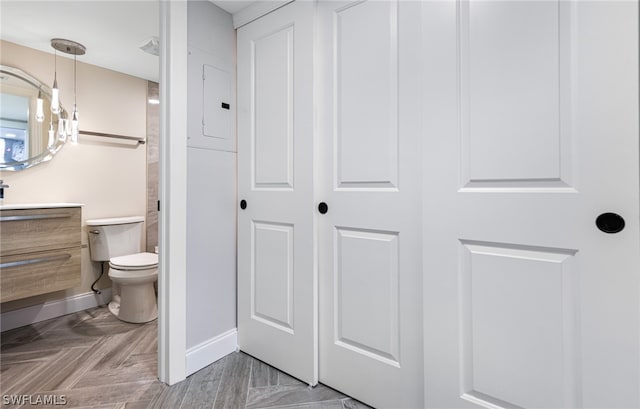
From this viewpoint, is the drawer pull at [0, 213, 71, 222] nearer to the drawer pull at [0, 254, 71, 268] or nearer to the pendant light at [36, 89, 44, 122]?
the drawer pull at [0, 254, 71, 268]

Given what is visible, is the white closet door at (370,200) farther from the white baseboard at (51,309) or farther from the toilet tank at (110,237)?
the white baseboard at (51,309)

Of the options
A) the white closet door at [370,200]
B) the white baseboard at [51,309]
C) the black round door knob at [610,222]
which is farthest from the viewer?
the white baseboard at [51,309]

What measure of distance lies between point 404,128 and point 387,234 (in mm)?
448

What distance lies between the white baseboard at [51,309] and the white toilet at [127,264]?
0.39 ft

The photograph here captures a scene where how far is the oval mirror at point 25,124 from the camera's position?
229cm

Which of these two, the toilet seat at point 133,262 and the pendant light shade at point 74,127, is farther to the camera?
the pendant light shade at point 74,127

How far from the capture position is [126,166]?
2.89 metres

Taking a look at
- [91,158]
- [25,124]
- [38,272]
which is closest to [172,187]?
[38,272]

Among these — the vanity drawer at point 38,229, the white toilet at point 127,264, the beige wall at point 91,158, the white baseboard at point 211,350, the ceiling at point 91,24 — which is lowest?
the white baseboard at point 211,350

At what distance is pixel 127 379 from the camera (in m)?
1.63

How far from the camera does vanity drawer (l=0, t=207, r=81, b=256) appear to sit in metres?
1.96

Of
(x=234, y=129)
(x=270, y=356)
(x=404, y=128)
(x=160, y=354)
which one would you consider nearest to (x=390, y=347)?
(x=270, y=356)

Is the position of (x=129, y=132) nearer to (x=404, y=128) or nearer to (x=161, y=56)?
(x=161, y=56)

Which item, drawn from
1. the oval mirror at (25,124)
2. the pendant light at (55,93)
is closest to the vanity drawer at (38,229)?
the oval mirror at (25,124)
